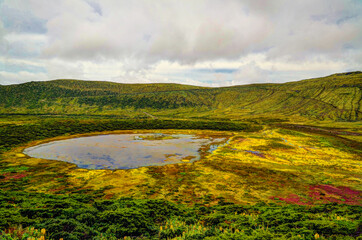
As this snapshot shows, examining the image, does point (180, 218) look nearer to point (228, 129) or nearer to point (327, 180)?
point (327, 180)

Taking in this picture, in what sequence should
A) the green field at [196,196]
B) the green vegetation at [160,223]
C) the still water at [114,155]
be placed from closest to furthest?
the green vegetation at [160,223], the green field at [196,196], the still water at [114,155]

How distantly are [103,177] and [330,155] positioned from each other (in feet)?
257

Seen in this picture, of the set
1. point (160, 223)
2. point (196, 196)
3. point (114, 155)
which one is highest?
point (160, 223)

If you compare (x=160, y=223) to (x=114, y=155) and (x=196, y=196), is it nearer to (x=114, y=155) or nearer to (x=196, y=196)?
(x=196, y=196)

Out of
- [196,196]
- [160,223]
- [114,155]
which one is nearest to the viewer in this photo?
[160,223]

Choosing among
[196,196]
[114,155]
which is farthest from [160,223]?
[114,155]

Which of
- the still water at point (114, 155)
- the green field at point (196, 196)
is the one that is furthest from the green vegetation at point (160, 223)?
the still water at point (114, 155)

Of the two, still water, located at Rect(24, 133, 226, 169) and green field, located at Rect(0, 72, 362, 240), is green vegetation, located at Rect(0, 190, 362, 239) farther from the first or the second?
still water, located at Rect(24, 133, 226, 169)

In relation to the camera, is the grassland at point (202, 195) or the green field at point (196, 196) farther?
the grassland at point (202, 195)

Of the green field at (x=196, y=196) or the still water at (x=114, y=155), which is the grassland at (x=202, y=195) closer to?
the green field at (x=196, y=196)

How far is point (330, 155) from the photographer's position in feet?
215

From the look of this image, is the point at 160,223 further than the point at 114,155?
No

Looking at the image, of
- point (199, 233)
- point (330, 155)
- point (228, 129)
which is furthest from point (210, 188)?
point (228, 129)

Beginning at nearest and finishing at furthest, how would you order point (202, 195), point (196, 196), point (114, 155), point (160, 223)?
point (160, 223) < point (196, 196) < point (202, 195) < point (114, 155)
